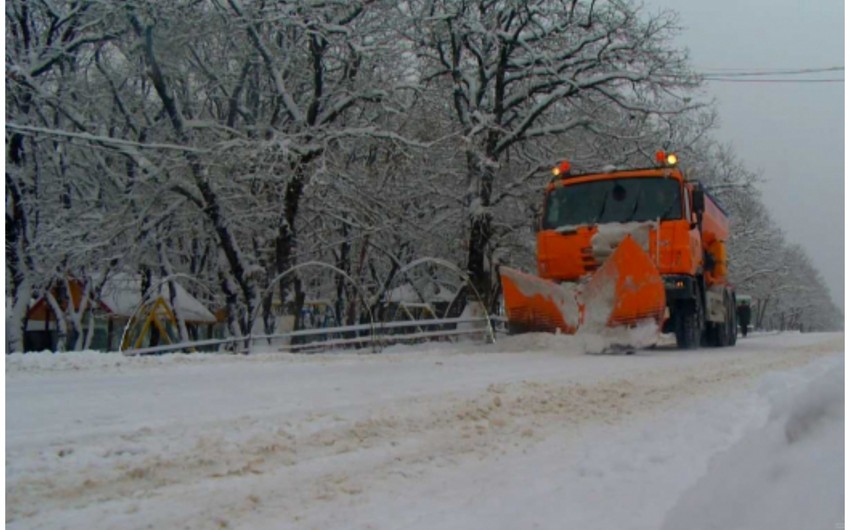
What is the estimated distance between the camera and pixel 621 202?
1432 centimetres

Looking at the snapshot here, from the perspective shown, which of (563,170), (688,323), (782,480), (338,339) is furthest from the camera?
(338,339)

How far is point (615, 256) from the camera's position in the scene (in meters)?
13.0

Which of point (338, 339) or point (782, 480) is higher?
point (782, 480)

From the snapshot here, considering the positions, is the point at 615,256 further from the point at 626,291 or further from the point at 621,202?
the point at 621,202

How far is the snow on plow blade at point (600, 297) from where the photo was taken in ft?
42.2

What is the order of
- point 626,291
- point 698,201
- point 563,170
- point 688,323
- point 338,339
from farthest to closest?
point 338,339, point 688,323, point 563,170, point 698,201, point 626,291

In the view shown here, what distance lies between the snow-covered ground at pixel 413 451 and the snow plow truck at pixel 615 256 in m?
4.14

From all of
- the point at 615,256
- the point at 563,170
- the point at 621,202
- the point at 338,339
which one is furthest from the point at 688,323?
the point at 338,339

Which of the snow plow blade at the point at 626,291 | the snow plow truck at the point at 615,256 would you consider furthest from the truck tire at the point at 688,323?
the snow plow blade at the point at 626,291

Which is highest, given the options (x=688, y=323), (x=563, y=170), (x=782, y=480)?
(x=563, y=170)

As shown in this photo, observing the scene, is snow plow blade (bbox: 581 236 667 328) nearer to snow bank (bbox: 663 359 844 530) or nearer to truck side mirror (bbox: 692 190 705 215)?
truck side mirror (bbox: 692 190 705 215)

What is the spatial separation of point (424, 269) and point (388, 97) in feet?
28.3

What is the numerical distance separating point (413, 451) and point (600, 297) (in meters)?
8.20

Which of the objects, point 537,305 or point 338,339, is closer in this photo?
point 537,305
